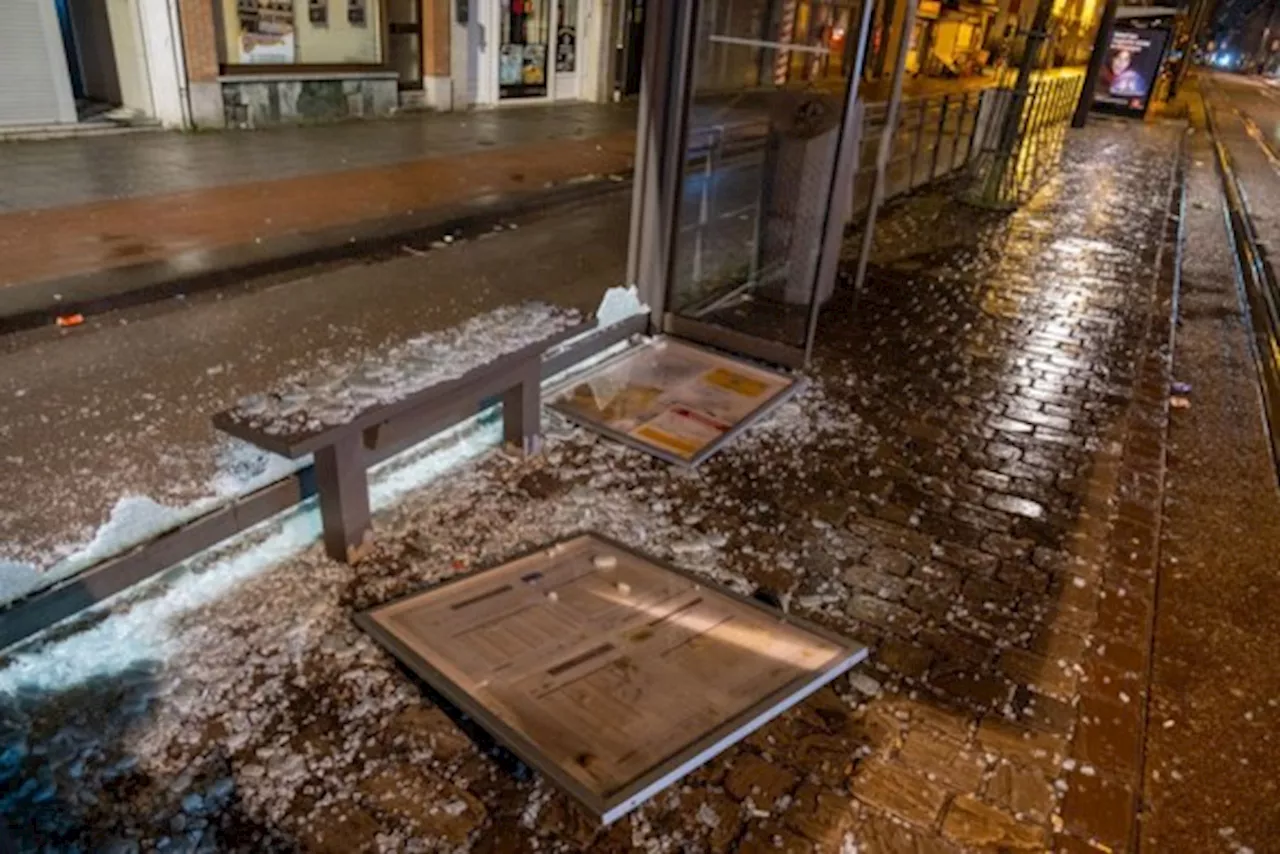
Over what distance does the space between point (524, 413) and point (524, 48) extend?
15.3m

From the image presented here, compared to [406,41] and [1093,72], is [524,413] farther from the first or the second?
[1093,72]

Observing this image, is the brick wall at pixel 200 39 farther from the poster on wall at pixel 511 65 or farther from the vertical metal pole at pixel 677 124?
the vertical metal pole at pixel 677 124

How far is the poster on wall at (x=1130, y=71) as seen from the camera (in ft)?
71.7

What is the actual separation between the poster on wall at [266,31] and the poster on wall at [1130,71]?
20.1m

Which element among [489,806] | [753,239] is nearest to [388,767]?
[489,806]

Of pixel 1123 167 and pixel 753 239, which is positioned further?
pixel 1123 167

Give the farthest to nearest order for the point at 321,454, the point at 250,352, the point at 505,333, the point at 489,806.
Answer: the point at 250,352, the point at 505,333, the point at 321,454, the point at 489,806

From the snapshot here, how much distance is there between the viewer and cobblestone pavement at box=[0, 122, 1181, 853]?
2199 millimetres

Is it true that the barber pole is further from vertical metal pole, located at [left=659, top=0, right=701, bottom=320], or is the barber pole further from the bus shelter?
vertical metal pole, located at [left=659, top=0, right=701, bottom=320]

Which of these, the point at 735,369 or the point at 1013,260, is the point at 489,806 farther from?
the point at 1013,260

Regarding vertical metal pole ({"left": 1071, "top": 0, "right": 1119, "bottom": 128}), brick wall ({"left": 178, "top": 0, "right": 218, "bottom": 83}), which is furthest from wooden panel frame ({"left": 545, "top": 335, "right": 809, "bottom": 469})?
vertical metal pole ({"left": 1071, "top": 0, "right": 1119, "bottom": 128})

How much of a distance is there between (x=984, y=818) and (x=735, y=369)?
3076 millimetres

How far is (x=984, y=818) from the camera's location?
7.54 feet

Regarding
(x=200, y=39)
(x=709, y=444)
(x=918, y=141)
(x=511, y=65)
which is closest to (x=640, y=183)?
(x=709, y=444)
